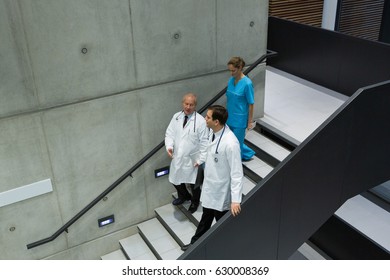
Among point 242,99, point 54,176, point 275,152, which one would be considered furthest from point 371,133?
point 54,176

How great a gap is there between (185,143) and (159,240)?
53.8 inches

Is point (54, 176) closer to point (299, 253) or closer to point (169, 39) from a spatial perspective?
point (169, 39)

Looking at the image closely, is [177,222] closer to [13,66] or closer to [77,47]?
[77,47]

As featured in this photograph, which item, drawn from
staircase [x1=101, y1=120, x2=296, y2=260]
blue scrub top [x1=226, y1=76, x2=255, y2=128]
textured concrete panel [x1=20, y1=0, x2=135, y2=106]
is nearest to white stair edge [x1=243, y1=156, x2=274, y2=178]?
staircase [x1=101, y1=120, x2=296, y2=260]

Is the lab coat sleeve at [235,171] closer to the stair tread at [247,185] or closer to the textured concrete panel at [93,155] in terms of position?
the stair tread at [247,185]

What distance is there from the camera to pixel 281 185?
4035 mm

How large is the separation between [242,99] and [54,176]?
2376 mm

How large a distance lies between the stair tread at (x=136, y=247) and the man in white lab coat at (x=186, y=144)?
0.99 metres

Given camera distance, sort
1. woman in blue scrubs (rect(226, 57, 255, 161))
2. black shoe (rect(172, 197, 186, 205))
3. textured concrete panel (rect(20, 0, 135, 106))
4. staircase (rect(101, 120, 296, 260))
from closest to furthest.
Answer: textured concrete panel (rect(20, 0, 135, 106))
woman in blue scrubs (rect(226, 57, 255, 161))
staircase (rect(101, 120, 296, 260))
black shoe (rect(172, 197, 186, 205))

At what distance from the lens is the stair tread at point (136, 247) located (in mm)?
5260

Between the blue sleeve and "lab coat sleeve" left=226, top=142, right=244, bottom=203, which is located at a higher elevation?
the blue sleeve

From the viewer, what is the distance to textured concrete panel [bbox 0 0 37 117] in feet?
12.8

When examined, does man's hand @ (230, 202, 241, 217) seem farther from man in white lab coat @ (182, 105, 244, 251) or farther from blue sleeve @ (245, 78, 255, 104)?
blue sleeve @ (245, 78, 255, 104)

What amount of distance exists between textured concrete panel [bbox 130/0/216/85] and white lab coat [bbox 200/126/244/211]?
150 centimetres
